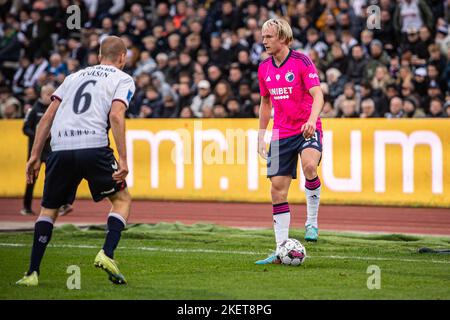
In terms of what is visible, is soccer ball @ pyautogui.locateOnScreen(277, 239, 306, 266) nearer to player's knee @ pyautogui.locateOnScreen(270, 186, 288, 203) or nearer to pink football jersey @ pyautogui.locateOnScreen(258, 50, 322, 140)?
player's knee @ pyautogui.locateOnScreen(270, 186, 288, 203)

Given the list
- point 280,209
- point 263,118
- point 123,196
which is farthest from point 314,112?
point 123,196

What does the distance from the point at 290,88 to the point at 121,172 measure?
10.4ft

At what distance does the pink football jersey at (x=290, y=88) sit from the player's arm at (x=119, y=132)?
115 inches

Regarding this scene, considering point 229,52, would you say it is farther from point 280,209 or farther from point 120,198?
point 120,198

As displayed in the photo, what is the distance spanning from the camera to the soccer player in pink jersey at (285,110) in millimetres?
10594

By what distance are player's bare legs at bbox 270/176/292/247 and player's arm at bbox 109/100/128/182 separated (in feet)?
8.34

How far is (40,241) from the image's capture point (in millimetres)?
8656

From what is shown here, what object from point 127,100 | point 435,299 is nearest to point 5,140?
point 127,100

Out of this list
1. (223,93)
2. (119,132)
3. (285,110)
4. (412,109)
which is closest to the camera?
(119,132)

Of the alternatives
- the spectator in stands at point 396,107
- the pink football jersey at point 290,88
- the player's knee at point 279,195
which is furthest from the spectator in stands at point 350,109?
the player's knee at point 279,195

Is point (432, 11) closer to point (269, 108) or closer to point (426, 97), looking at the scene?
point (426, 97)

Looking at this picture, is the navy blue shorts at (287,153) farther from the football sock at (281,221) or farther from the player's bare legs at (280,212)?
the football sock at (281,221)

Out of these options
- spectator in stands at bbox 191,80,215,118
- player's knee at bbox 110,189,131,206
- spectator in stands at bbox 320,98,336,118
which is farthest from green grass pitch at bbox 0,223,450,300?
spectator in stands at bbox 191,80,215,118

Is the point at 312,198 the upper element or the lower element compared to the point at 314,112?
lower
